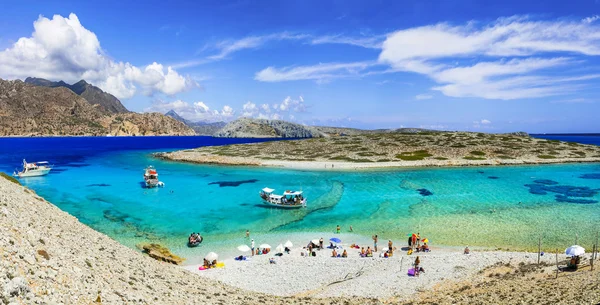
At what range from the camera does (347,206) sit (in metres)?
55.5

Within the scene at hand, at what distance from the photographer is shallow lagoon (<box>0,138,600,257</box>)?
134 feet

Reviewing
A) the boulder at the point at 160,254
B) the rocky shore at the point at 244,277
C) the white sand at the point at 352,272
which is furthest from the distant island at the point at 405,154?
the boulder at the point at 160,254

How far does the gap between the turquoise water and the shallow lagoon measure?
0.16m

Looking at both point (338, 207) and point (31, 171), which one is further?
point (31, 171)

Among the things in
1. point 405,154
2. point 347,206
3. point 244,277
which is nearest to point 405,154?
point 405,154

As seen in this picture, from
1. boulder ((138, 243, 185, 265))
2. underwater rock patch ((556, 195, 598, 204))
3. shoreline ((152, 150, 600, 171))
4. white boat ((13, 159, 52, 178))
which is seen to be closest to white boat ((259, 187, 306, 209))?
boulder ((138, 243, 185, 265))

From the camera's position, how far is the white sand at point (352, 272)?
2583cm

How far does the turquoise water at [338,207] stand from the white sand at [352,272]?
6.72 meters

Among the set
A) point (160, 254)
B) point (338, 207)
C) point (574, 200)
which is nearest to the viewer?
point (160, 254)

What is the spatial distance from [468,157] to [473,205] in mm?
73741

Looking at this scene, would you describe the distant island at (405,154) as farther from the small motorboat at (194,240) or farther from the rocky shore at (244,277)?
the rocky shore at (244,277)

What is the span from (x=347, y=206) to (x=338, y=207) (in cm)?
173

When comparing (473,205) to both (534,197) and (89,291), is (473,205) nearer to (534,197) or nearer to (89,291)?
(534,197)

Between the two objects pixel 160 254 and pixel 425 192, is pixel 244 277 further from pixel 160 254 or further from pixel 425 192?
pixel 425 192
